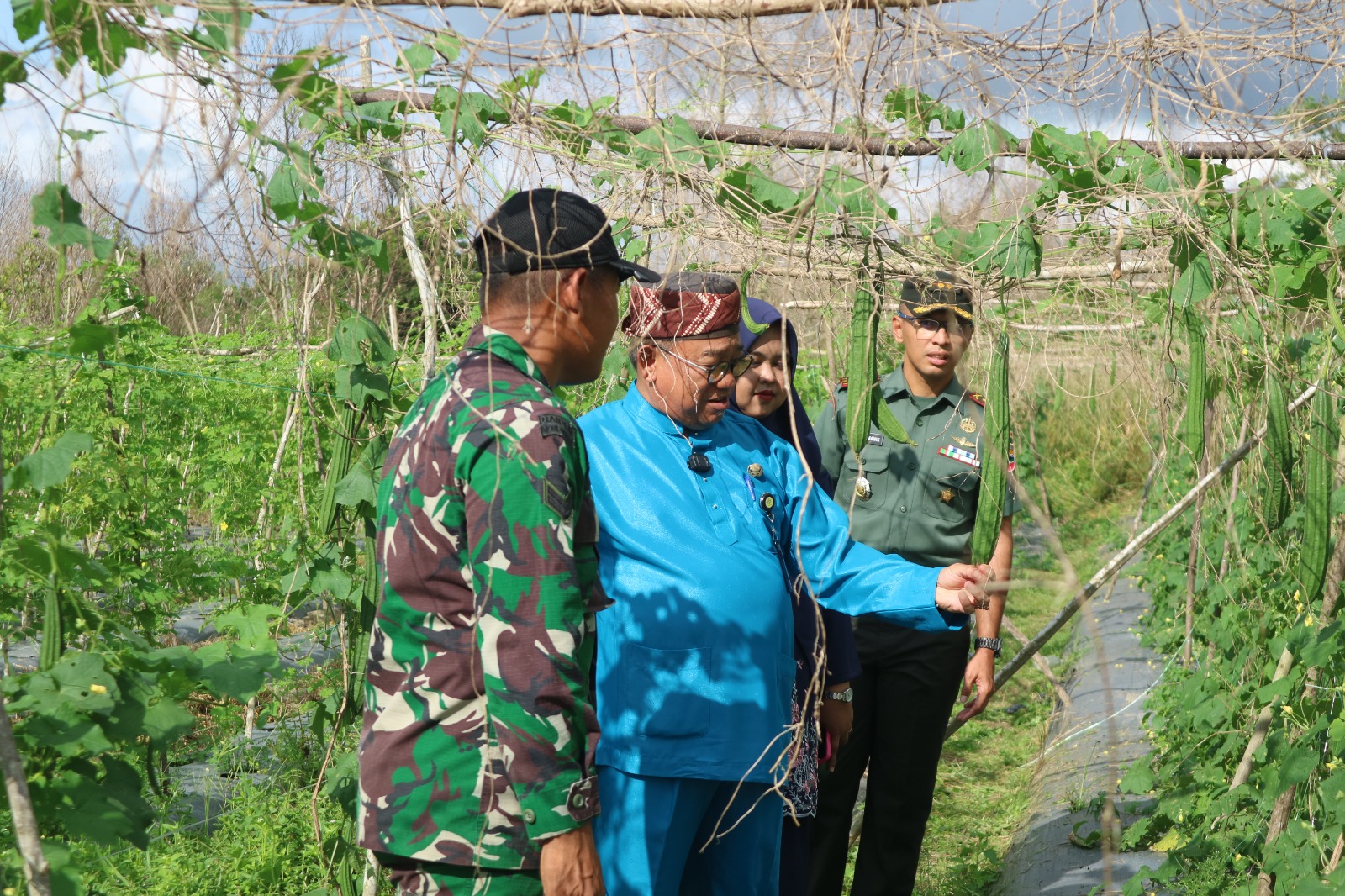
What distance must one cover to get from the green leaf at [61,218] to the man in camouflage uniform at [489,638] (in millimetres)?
553

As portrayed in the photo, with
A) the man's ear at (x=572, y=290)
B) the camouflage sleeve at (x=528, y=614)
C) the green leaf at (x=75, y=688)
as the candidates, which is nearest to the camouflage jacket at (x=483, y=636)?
the camouflage sleeve at (x=528, y=614)

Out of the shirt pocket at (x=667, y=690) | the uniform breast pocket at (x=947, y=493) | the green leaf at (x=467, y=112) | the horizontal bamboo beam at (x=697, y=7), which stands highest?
the horizontal bamboo beam at (x=697, y=7)

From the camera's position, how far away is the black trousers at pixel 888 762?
340cm

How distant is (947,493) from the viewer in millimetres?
3514

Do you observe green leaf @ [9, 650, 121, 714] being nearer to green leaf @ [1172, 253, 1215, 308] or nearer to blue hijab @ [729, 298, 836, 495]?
blue hijab @ [729, 298, 836, 495]

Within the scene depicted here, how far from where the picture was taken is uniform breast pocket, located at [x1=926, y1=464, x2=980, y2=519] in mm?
3504

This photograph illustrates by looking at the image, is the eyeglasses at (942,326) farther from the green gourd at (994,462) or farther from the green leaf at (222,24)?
the green leaf at (222,24)

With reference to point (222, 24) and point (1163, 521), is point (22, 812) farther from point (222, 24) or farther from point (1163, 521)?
point (1163, 521)

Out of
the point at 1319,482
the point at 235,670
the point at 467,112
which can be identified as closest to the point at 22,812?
the point at 235,670

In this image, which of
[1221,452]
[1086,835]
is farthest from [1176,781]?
[1221,452]

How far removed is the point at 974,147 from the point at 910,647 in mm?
1490

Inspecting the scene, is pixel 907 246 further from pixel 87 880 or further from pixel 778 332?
pixel 87 880

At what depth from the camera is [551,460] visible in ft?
5.49

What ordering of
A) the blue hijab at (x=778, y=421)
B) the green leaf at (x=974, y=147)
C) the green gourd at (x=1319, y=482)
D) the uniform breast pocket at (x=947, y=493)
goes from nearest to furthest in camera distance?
the green leaf at (x=974, y=147)
the green gourd at (x=1319, y=482)
the blue hijab at (x=778, y=421)
the uniform breast pocket at (x=947, y=493)
